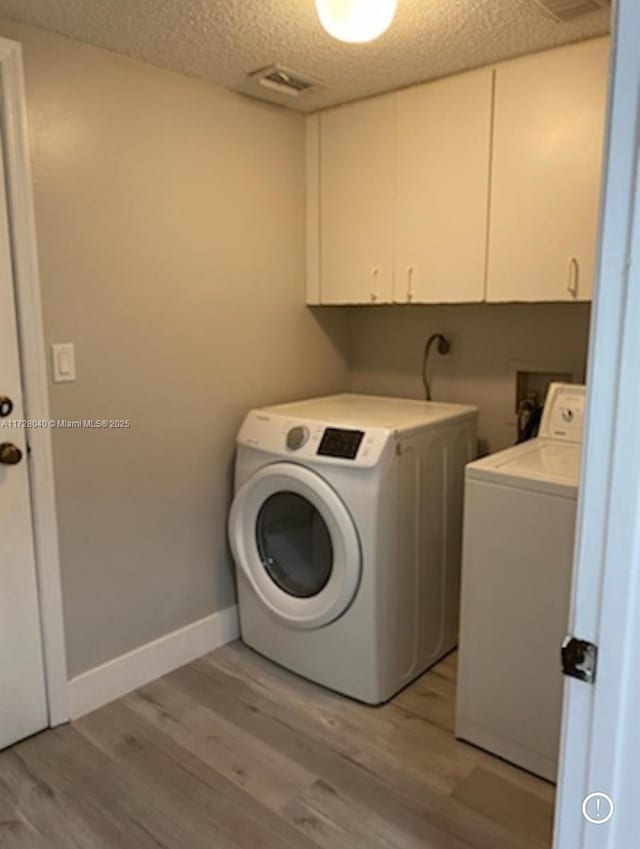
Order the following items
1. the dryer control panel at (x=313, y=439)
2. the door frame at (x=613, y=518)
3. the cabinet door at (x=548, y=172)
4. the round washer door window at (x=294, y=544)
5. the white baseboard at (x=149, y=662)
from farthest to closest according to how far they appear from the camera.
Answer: the round washer door window at (x=294, y=544)
the white baseboard at (x=149, y=662)
the dryer control panel at (x=313, y=439)
the cabinet door at (x=548, y=172)
the door frame at (x=613, y=518)

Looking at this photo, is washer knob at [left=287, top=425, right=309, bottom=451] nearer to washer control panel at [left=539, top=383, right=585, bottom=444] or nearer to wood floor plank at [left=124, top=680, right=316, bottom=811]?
washer control panel at [left=539, top=383, right=585, bottom=444]

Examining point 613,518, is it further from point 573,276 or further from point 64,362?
point 64,362

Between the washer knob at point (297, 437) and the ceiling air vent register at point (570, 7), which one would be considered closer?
the ceiling air vent register at point (570, 7)

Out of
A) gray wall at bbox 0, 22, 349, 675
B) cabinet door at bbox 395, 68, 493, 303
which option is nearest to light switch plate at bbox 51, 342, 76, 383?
gray wall at bbox 0, 22, 349, 675

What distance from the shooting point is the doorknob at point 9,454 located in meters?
1.88

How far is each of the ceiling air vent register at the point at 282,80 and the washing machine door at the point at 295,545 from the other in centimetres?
130

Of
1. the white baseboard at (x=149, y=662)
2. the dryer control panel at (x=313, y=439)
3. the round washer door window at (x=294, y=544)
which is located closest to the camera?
the dryer control panel at (x=313, y=439)

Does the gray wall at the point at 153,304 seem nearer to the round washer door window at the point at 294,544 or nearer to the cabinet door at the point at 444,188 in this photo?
the round washer door window at the point at 294,544

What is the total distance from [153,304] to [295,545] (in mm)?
1000

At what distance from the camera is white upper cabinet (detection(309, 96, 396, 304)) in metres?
2.42

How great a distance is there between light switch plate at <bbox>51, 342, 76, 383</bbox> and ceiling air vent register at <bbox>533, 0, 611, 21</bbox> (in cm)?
160

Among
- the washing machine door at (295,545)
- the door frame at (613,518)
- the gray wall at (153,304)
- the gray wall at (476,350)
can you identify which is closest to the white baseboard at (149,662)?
the gray wall at (153,304)

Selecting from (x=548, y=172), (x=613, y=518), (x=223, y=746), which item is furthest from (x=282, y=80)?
(x=223, y=746)

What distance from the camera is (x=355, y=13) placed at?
151 cm
